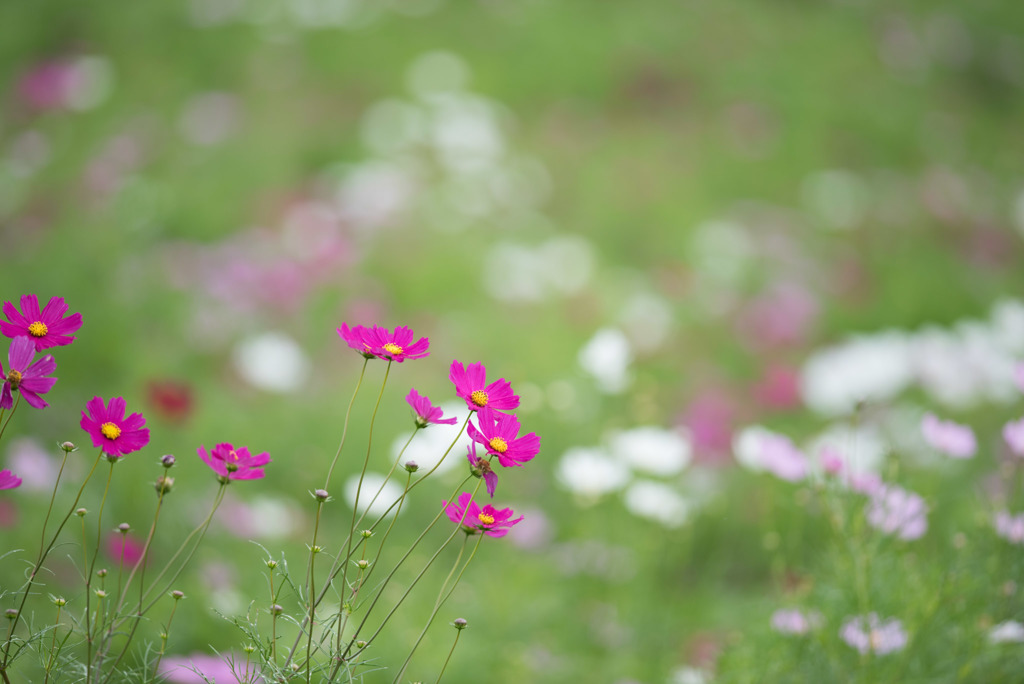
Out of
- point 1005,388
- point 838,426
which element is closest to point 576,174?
point 838,426

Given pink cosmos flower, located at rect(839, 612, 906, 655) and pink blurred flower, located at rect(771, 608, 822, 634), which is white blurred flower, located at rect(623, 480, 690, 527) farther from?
pink cosmos flower, located at rect(839, 612, 906, 655)

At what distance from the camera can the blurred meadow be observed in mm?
1613

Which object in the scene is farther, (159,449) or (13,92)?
(13,92)

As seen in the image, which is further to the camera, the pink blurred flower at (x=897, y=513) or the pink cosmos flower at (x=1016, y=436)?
the pink blurred flower at (x=897, y=513)

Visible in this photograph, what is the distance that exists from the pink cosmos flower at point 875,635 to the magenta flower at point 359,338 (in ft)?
2.84

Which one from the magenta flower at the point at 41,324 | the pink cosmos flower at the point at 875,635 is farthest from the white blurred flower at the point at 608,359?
the magenta flower at the point at 41,324

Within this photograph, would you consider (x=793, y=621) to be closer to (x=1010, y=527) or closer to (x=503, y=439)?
(x=1010, y=527)

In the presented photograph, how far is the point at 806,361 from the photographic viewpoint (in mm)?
3510

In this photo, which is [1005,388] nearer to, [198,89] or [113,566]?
[113,566]

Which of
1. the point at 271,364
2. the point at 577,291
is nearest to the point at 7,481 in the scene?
the point at 271,364

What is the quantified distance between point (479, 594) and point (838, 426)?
5.63 ft

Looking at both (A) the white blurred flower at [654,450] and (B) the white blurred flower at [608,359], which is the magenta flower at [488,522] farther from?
(A) the white blurred flower at [654,450]

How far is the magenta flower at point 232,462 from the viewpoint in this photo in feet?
2.37

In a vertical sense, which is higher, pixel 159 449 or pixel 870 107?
pixel 870 107
